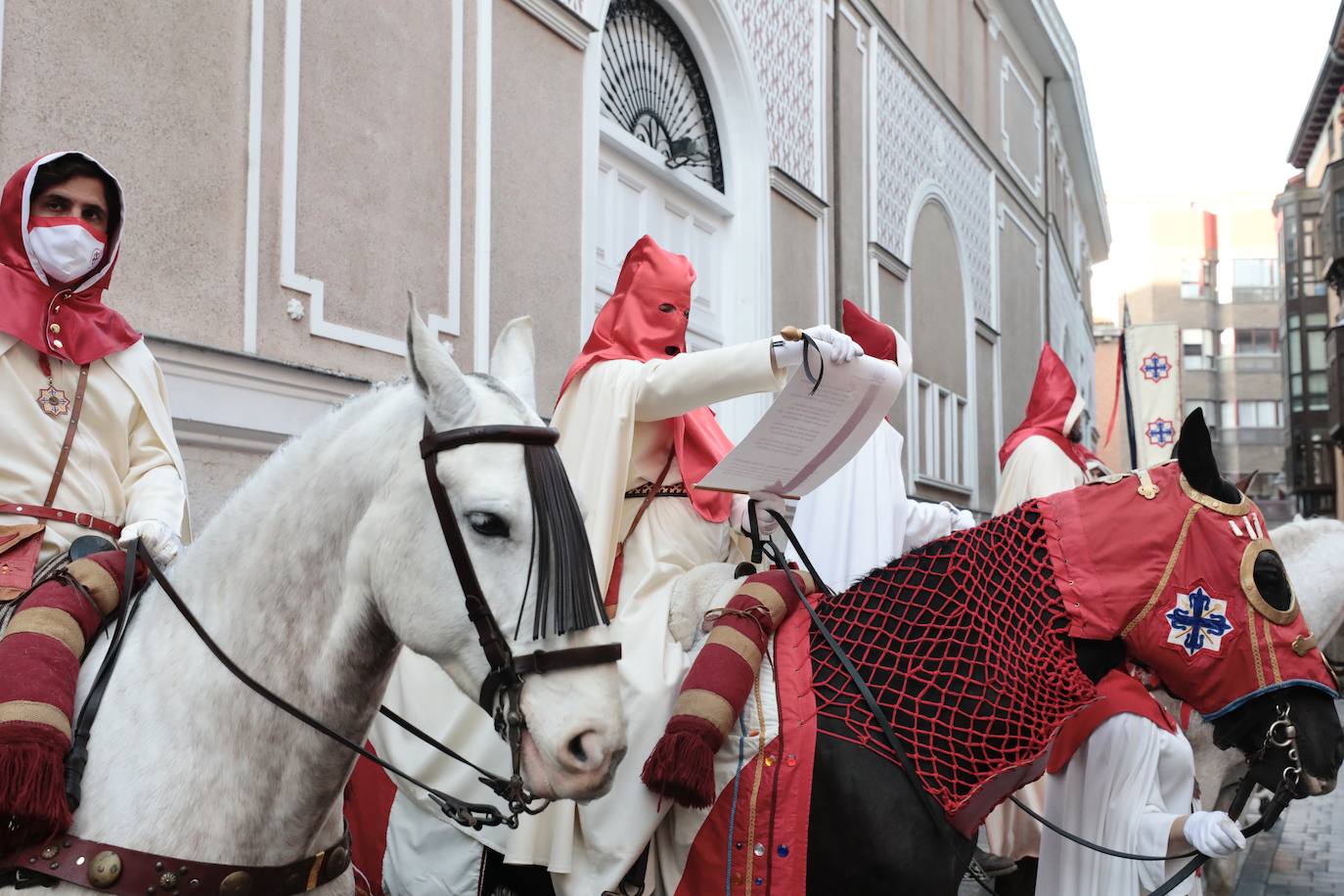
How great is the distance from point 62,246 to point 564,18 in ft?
17.4

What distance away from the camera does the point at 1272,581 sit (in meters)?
2.68

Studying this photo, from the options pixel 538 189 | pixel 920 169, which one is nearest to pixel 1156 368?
pixel 920 169

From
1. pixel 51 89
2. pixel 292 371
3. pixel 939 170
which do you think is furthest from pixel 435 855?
pixel 939 170

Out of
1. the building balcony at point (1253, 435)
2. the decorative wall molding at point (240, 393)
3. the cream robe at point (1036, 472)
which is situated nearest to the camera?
the decorative wall molding at point (240, 393)

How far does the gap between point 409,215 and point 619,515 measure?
11.8ft

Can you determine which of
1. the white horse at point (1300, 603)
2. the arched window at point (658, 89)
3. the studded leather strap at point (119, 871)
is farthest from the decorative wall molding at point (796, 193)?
the studded leather strap at point (119, 871)

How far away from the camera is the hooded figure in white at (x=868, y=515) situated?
4832mm

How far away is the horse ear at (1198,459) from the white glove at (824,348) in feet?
2.51

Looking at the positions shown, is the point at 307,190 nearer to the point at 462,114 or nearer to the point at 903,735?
the point at 462,114

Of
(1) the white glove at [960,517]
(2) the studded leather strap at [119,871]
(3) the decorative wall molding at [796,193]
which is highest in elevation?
(3) the decorative wall molding at [796,193]

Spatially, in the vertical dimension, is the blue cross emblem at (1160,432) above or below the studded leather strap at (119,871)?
above

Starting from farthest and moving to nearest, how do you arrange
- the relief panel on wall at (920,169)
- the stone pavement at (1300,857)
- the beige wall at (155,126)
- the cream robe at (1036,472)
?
the relief panel on wall at (920,169) → the stone pavement at (1300,857) → the cream robe at (1036,472) → the beige wall at (155,126)

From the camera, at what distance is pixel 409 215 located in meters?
6.25

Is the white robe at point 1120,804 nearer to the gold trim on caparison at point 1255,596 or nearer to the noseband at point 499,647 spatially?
the gold trim on caparison at point 1255,596
